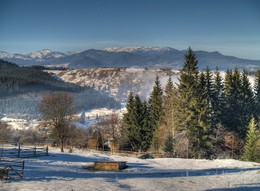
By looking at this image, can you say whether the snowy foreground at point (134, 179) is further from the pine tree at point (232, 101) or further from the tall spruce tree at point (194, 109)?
the pine tree at point (232, 101)

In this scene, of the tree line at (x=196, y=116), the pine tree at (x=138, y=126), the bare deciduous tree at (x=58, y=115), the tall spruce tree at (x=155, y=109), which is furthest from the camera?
the tall spruce tree at (x=155, y=109)

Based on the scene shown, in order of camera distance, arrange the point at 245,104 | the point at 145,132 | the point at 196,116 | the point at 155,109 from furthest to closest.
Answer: the point at 245,104
the point at 155,109
the point at 145,132
the point at 196,116

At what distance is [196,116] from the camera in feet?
211

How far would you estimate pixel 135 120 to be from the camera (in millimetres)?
83500

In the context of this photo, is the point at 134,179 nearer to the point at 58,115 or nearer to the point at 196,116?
the point at 196,116

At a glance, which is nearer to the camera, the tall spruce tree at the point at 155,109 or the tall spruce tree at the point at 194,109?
the tall spruce tree at the point at 194,109

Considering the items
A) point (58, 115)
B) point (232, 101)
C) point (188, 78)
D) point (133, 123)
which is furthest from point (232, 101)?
point (58, 115)

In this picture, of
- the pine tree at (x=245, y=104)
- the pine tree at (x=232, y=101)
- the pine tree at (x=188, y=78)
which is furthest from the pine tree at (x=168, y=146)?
the pine tree at (x=245, y=104)

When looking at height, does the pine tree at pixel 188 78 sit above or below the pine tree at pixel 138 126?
above

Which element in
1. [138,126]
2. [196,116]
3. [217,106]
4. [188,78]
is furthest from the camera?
[138,126]

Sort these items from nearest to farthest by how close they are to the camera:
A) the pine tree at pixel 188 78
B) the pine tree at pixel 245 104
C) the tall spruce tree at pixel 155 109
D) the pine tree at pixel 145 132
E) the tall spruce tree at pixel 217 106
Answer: the pine tree at pixel 188 78 → the tall spruce tree at pixel 217 106 → the pine tree at pixel 245 104 → the pine tree at pixel 145 132 → the tall spruce tree at pixel 155 109

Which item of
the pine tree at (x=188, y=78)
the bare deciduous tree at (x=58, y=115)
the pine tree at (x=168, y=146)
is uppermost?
the pine tree at (x=188, y=78)

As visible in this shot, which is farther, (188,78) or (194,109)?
(188,78)

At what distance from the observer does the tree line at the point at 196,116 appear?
208ft
